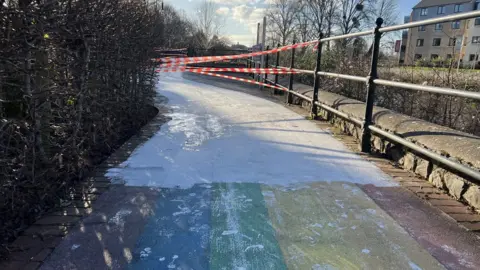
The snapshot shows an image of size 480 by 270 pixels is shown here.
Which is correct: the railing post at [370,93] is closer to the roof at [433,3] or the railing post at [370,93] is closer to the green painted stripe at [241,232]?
the green painted stripe at [241,232]

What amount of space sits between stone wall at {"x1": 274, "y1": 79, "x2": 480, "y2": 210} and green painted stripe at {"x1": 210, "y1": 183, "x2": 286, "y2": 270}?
1730mm

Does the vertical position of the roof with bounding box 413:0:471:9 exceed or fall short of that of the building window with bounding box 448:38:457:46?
it exceeds it

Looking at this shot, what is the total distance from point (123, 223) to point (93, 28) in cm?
200

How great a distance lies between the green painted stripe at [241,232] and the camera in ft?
7.40

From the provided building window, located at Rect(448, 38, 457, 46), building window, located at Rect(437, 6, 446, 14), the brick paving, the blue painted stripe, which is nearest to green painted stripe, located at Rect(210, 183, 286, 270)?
the blue painted stripe

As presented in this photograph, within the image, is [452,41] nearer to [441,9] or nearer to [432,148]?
[432,148]

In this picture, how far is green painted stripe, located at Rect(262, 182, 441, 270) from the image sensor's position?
2287 mm

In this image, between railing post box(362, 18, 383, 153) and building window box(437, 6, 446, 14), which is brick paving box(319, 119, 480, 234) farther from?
building window box(437, 6, 446, 14)

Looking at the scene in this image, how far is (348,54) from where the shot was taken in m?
8.73

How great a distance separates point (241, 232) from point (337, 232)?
27.7 inches

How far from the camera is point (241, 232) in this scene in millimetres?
2605

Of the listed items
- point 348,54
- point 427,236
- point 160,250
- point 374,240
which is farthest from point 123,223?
point 348,54

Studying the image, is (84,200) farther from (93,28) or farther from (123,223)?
(93,28)

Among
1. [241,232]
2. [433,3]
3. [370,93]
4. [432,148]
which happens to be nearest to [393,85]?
[370,93]
